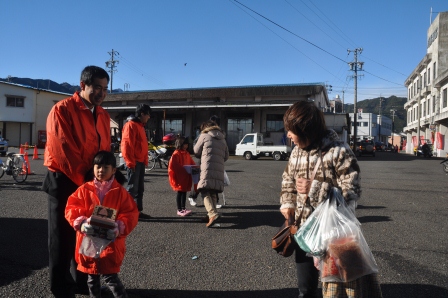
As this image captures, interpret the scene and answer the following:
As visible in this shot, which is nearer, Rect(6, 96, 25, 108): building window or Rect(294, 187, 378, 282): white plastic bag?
Rect(294, 187, 378, 282): white plastic bag

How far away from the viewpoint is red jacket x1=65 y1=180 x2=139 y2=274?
108 inches

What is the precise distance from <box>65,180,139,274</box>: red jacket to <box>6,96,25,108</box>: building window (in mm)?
40033

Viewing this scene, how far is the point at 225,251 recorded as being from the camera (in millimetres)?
4457

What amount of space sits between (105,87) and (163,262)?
6.82 ft

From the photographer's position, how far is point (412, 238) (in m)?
5.20

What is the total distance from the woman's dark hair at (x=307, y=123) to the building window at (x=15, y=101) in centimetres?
4103

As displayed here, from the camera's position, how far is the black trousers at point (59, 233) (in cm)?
280

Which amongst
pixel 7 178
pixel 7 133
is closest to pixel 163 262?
pixel 7 178

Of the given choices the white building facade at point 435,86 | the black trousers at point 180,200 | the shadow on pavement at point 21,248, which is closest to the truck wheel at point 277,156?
the black trousers at point 180,200

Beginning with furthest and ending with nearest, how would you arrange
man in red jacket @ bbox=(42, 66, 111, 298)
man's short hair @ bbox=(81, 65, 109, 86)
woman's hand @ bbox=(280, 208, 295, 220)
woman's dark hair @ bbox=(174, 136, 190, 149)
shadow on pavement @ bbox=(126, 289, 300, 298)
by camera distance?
woman's dark hair @ bbox=(174, 136, 190, 149) → shadow on pavement @ bbox=(126, 289, 300, 298) → man's short hair @ bbox=(81, 65, 109, 86) → man in red jacket @ bbox=(42, 66, 111, 298) → woman's hand @ bbox=(280, 208, 295, 220)

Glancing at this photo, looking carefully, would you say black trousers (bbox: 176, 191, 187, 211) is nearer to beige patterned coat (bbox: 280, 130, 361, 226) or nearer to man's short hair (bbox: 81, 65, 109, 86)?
man's short hair (bbox: 81, 65, 109, 86)

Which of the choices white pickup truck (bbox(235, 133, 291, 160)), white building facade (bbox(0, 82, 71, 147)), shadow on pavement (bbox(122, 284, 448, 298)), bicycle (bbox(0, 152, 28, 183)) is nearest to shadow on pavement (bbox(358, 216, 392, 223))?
shadow on pavement (bbox(122, 284, 448, 298))

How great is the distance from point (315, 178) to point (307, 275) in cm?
74

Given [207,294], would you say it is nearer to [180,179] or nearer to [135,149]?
[135,149]
